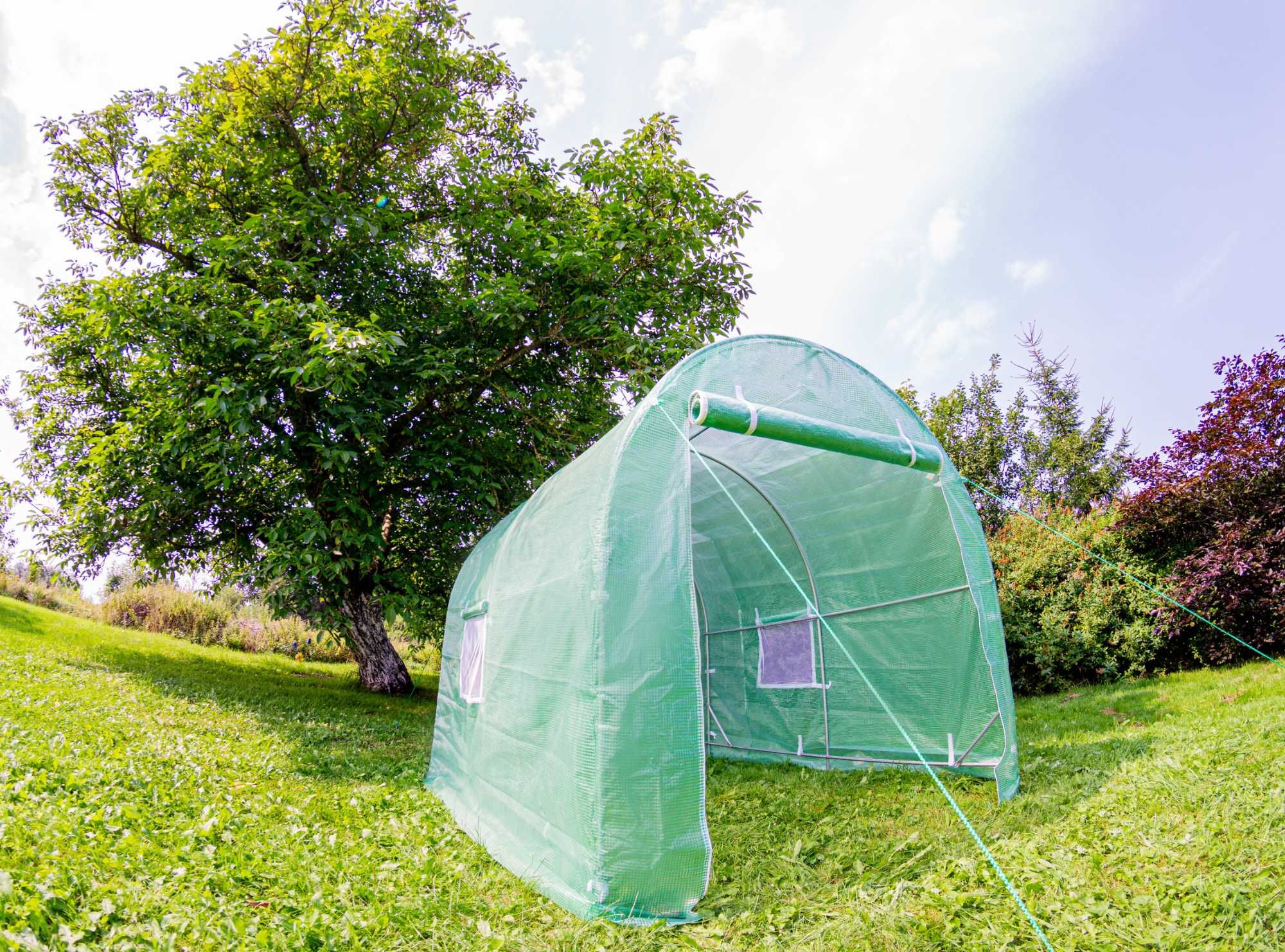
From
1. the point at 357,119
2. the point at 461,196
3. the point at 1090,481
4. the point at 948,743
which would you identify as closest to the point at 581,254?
the point at 461,196

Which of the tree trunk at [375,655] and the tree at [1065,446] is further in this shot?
the tree at [1065,446]

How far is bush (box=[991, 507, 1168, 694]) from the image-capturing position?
31.3 ft

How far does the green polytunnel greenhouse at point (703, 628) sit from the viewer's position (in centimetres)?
339

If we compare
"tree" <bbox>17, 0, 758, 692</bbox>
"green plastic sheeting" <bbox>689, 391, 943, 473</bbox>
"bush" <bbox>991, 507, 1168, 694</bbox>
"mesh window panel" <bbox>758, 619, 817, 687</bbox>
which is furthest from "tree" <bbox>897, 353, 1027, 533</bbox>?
"green plastic sheeting" <bbox>689, 391, 943, 473</bbox>

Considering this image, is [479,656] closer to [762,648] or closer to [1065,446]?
[762,648]

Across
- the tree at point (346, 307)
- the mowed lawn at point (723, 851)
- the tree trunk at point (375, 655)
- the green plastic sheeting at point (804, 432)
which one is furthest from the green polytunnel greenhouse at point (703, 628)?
the tree trunk at point (375, 655)

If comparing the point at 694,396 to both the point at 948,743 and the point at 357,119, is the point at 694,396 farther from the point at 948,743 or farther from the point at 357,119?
the point at 357,119

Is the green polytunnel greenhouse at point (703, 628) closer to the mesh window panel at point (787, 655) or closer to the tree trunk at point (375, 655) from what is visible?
the mesh window panel at point (787, 655)

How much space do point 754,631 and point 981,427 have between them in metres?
15.8

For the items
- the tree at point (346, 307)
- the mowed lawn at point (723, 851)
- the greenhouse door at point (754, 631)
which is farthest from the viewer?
the tree at point (346, 307)

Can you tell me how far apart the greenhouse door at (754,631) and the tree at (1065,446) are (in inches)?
522

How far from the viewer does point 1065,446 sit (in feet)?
63.7

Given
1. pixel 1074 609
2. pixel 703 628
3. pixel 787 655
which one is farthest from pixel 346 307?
pixel 1074 609

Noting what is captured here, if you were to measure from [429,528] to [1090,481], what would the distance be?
17.4 m
